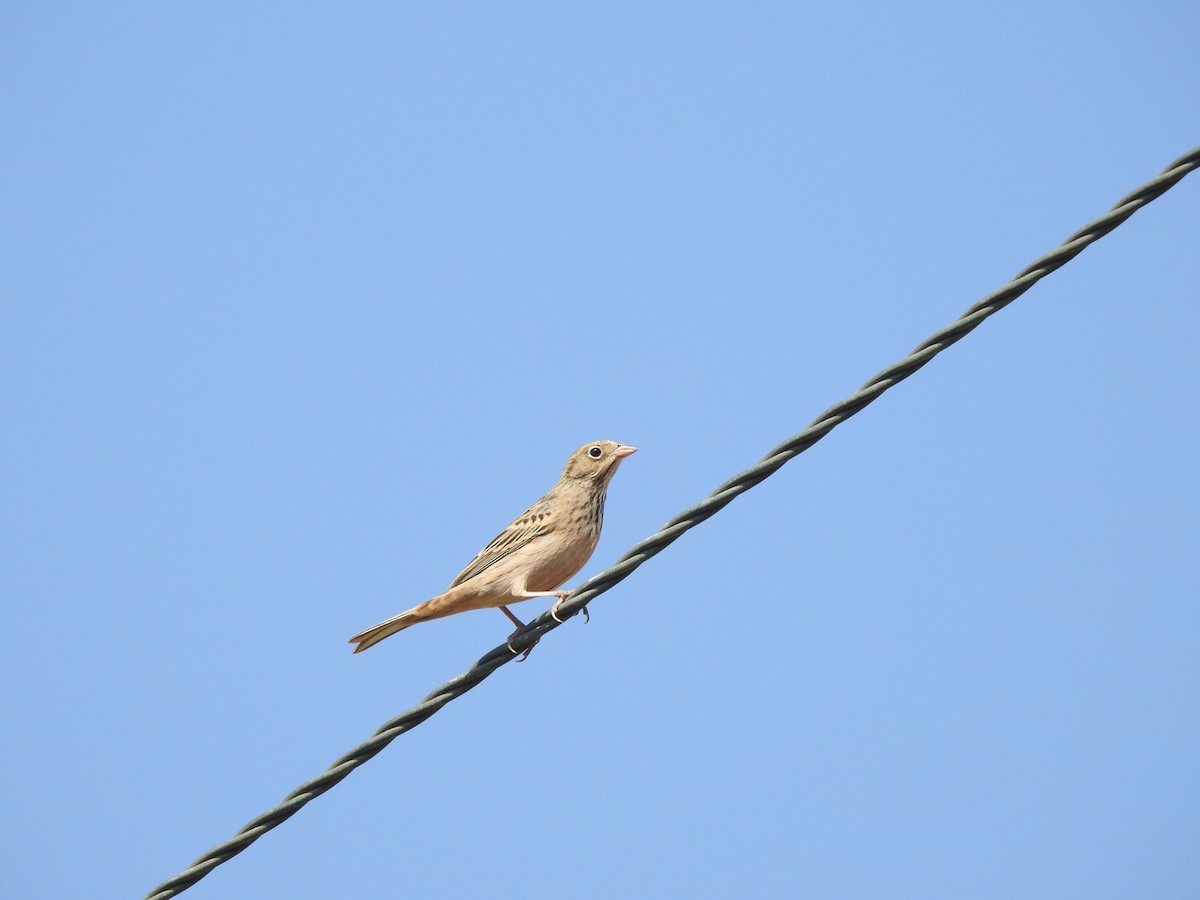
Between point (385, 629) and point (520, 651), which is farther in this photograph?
point (385, 629)

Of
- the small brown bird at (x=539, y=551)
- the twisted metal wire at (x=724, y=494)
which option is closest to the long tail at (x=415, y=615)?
the small brown bird at (x=539, y=551)

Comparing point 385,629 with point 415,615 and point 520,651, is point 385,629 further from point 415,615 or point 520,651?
point 520,651

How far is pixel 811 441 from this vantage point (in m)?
5.75

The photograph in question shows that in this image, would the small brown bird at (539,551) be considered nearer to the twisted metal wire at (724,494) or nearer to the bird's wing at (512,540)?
the bird's wing at (512,540)

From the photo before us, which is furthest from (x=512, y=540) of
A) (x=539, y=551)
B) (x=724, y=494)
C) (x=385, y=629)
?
(x=724, y=494)

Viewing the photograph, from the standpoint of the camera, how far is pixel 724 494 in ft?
19.2

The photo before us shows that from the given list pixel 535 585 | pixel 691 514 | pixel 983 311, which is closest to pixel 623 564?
pixel 691 514

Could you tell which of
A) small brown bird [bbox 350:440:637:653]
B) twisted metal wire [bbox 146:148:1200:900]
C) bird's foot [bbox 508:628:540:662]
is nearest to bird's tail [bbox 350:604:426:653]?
small brown bird [bbox 350:440:637:653]

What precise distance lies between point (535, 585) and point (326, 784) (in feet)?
12.4

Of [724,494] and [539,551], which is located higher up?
[539,551]

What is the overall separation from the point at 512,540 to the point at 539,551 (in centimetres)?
29

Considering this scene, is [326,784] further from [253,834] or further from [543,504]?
[543,504]

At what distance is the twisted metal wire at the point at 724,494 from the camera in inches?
213

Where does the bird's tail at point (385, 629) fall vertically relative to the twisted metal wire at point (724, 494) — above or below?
above
